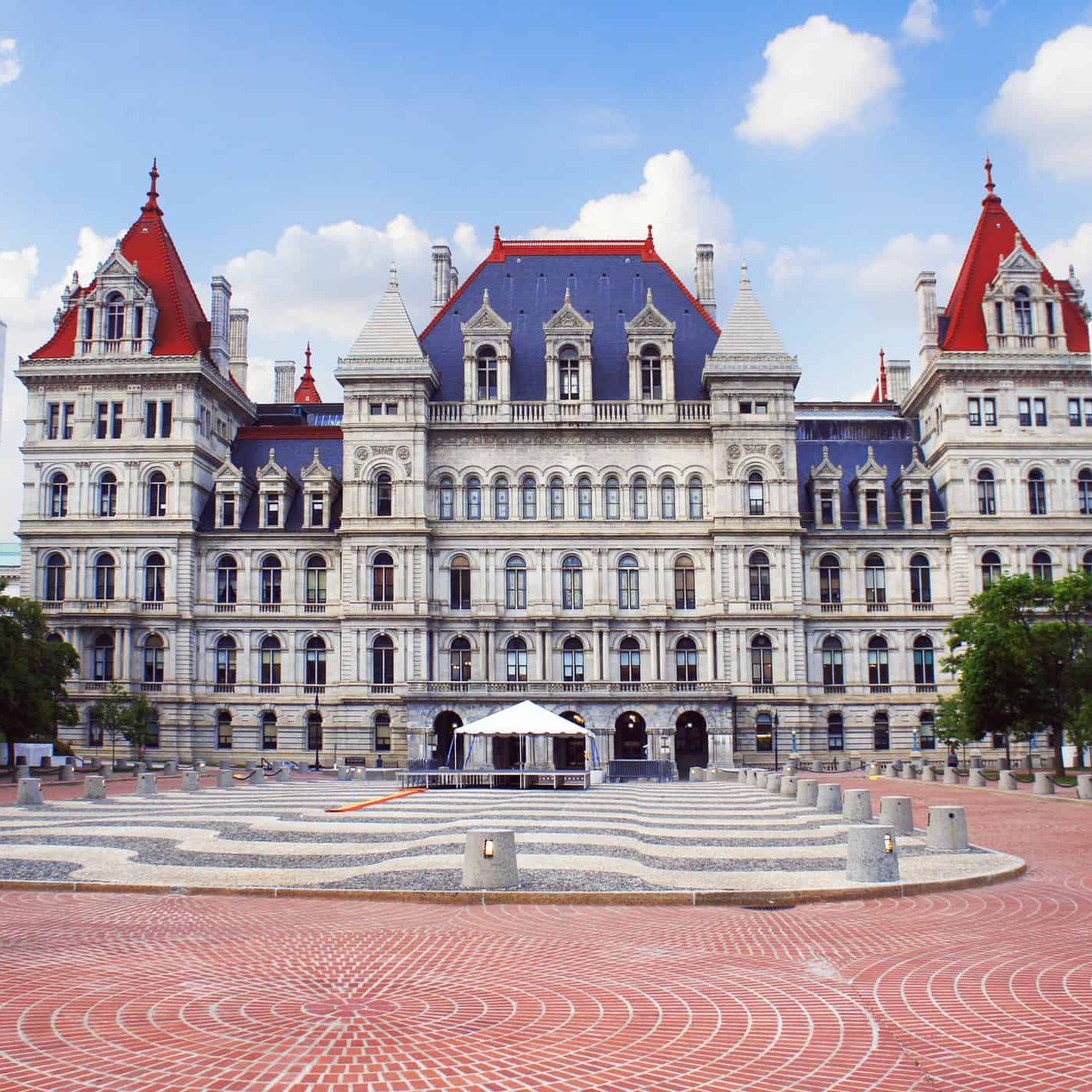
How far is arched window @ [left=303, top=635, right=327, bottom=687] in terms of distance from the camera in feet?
235

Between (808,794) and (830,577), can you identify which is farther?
(830,577)

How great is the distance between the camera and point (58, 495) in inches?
2840

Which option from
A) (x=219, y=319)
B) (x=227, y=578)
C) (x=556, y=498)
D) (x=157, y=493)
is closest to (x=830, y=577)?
(x=556, y=498)

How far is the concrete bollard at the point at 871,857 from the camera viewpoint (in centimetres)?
1861

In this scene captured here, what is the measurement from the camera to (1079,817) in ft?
105

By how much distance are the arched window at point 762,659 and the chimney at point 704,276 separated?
2523 centimetres

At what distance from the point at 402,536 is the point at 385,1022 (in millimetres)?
59557

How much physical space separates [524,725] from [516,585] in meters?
25.7

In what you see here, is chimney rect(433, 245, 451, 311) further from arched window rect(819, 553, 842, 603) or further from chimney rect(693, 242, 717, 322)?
arched window rect(819, 553, 842, 603)

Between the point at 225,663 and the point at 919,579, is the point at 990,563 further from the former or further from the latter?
the point at 225,663

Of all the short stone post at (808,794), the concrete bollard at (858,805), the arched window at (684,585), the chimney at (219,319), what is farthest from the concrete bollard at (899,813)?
the chimney at (219,319)

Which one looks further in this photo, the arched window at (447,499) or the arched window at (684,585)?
the arched window at (447,499)

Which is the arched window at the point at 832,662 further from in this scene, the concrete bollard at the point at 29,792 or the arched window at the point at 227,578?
the concrete bollard at the point at 29,792

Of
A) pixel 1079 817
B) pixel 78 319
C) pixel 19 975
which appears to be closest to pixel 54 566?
pixel 78 319
